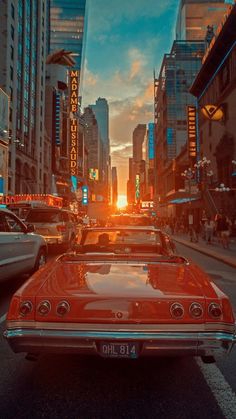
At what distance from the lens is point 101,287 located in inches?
130

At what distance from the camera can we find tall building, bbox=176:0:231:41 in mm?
111575

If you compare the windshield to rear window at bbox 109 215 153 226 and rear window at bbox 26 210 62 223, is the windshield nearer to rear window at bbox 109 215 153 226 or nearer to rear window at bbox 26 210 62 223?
rear window at bbox 109 215 153 226

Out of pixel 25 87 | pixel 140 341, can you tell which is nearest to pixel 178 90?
pixel 25 87

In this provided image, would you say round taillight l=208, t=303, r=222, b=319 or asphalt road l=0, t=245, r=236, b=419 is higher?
round taillight l=208, t=303, r=222, b=319

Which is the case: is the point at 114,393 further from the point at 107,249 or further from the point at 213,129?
the point at 213,129

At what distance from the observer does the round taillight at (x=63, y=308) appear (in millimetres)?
3070

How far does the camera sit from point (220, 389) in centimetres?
331

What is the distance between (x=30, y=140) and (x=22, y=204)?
4244cm

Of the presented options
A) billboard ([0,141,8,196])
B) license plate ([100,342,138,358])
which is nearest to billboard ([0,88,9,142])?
billboard ([0,141,8,196])

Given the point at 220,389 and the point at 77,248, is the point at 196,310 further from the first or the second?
the point at 77,248

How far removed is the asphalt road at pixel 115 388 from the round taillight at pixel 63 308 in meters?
0.76

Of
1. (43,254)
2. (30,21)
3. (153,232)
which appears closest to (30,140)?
(30,21)

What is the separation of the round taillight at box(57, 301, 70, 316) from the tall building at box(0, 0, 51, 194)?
52354mm

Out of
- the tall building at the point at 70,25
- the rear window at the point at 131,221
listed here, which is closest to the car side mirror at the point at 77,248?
the rear window at the point at 131,221
